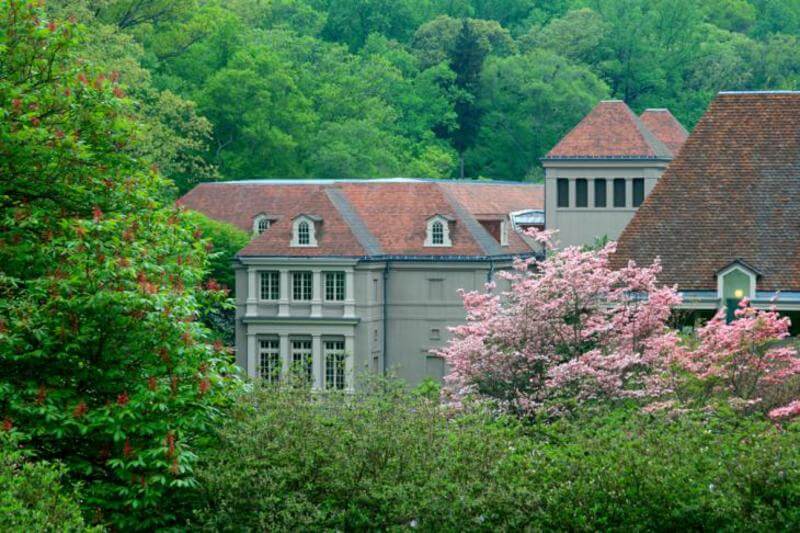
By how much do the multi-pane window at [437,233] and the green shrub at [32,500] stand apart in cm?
5633

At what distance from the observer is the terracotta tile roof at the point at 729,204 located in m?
41.7

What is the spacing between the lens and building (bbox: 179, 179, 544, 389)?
74875mm

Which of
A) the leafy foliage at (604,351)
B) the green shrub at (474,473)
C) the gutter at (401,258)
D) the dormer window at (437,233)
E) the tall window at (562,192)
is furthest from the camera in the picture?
the tall window at (562,192)

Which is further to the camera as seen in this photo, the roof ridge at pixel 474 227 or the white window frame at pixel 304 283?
the roof ridge at pixel 474 227

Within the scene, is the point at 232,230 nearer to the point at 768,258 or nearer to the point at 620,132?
the point at 620,132

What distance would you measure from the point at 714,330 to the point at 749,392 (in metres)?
1.69

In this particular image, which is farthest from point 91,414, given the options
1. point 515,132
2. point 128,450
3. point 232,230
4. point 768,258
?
point 515,132

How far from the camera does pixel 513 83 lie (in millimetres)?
124812

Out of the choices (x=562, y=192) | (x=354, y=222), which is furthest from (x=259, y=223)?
(x=562, y=192)

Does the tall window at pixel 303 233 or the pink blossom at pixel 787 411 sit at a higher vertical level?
the tall window at pixel 303 233

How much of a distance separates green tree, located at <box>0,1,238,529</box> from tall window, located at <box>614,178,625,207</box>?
2060 inches

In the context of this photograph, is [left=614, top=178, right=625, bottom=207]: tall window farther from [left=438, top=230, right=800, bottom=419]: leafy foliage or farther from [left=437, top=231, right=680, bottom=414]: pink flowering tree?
[left=437, top=231, right=680, bottom=414]: pink flowering tree

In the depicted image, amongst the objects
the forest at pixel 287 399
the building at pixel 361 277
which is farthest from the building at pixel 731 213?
the building at pixel 361 277

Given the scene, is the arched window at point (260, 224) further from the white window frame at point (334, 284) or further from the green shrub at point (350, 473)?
the green shrub at point (350, 473)
